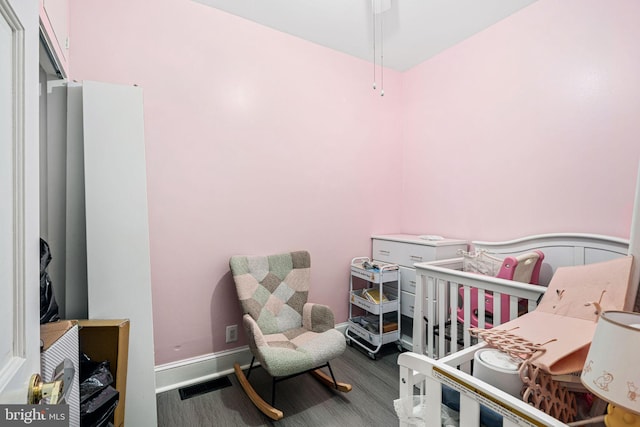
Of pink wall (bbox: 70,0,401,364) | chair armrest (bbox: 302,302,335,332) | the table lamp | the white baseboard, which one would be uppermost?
pink wall (bbox: 70,0,401,364)

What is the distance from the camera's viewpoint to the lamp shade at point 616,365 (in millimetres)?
627

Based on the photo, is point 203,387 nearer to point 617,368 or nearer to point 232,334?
point 232,334

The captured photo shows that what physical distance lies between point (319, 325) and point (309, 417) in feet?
1.90

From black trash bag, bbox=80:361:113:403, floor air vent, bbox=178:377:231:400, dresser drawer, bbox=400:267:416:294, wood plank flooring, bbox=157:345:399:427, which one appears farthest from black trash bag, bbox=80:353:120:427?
dresser drawer, bbox=400:267:416:294

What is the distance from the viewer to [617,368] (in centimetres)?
65

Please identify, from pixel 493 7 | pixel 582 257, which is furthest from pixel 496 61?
pixel 582 257

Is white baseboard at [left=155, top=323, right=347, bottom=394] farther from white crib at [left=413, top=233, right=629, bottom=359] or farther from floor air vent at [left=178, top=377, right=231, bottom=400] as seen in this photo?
white crib at [left=413, top=233, right=629, bottom=359]

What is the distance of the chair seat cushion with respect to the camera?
171 cm

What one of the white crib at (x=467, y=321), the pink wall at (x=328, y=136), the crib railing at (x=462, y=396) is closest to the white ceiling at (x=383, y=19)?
the pink wall at (x=328, y=136)

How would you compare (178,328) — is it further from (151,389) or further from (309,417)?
(309,417)

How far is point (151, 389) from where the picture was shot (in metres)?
1.60

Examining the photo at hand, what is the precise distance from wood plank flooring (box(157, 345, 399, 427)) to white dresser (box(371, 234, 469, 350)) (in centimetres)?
51

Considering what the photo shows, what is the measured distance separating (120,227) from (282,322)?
128 cm

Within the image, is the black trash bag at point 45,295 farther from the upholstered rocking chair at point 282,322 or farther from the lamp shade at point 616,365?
the lamp shade at point 616,365
